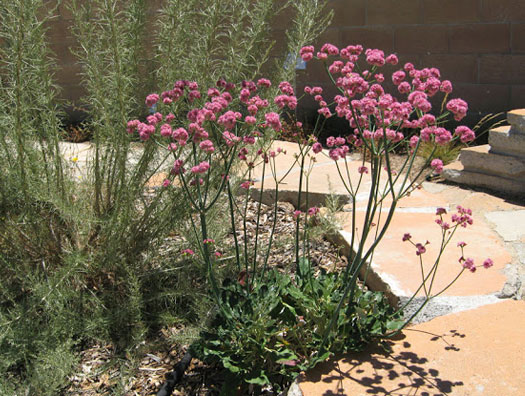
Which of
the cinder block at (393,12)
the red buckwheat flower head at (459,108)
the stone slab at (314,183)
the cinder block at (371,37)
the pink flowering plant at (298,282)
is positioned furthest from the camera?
the cinder block at (371,37)

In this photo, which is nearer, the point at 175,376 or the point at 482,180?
the point at 175,376

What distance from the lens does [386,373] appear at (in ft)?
6.35

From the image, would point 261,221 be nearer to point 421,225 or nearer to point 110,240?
point 421,225

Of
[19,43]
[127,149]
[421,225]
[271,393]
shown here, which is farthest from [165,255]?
[421,225]

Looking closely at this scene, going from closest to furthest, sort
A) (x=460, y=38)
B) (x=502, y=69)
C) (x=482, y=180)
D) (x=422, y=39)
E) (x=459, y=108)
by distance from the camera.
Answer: (x=459, y=108) → (x=482, y=180) → (x=502, y=69) → (x=460, y=38) → (x=422, y=39)

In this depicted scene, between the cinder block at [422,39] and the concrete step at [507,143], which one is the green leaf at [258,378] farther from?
the cinder block at [422,39]

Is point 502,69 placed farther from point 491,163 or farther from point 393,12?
point 491,163

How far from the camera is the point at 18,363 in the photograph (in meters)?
2.19

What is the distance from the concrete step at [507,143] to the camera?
4011 mm

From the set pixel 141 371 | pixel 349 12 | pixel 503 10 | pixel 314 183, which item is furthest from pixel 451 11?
pixel 141 371

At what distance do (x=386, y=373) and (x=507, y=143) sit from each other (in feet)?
8.79

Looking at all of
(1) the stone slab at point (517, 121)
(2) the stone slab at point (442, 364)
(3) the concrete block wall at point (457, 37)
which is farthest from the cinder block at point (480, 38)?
(2) the stone slab at point (442, 364)

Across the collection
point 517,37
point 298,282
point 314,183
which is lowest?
point 298,282

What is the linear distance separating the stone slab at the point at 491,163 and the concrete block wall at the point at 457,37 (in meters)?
1.55
